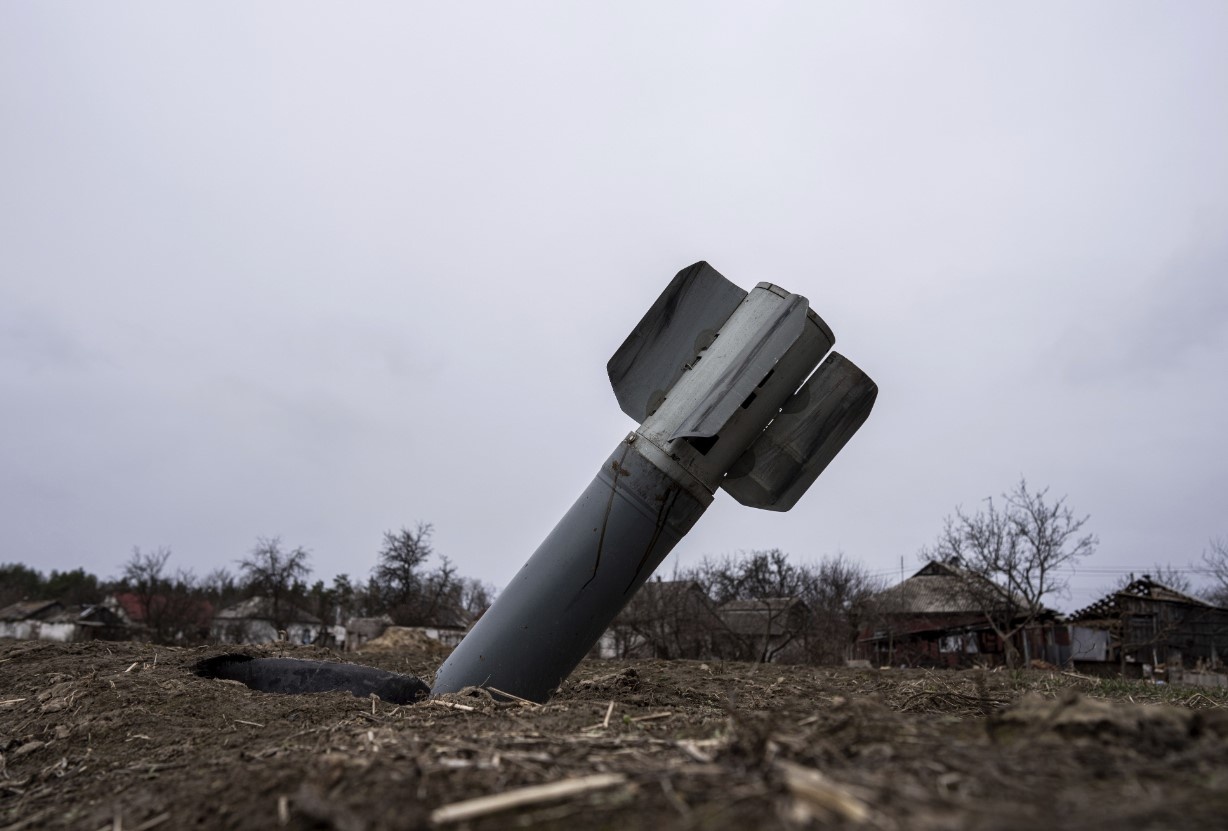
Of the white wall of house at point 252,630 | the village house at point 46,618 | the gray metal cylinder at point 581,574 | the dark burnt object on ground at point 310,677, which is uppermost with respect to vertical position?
the gray metal cylinder at point 581,574

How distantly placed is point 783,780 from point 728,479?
401 cm

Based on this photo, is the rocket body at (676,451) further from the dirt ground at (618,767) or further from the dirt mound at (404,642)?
the dirt mound at (404,642)

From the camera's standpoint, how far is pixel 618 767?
2666 mm

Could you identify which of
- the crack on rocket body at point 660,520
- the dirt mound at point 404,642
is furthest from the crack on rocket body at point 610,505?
the dirt mound at point 404,642

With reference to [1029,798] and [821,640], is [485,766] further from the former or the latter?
[821,640]

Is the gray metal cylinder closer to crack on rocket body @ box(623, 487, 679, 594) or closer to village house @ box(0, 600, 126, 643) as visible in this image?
crack on rocket body @ box(623, 487, 679, 594)

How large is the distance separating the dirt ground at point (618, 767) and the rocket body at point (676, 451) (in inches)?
30.6

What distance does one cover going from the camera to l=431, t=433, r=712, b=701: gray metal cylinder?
565cm

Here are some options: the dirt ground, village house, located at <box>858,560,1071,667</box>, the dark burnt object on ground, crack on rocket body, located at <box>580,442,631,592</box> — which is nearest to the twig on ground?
the dirt ground

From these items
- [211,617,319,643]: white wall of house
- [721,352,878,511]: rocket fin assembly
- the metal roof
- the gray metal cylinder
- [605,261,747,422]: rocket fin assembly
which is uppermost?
the metal roof

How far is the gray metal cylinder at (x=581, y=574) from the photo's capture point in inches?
222

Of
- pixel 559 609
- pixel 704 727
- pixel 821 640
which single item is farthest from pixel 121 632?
pixel 704 727

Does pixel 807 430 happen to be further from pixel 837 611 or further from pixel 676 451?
pixel 837 611

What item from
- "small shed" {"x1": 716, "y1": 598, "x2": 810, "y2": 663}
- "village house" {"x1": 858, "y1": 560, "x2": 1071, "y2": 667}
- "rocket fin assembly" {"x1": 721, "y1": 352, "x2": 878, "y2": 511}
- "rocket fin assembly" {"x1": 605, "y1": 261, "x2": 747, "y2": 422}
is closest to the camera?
"rocket fin assembly" {"x1": 721, "y1": 352, "x2": 878, "y2": 511}
